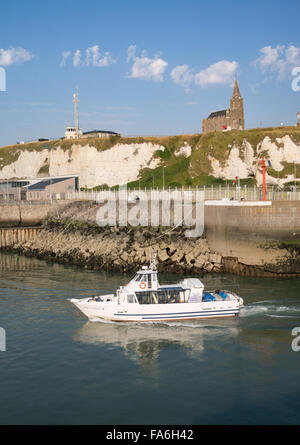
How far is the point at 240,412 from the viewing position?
61.6ft

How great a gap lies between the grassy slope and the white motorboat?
55.0m

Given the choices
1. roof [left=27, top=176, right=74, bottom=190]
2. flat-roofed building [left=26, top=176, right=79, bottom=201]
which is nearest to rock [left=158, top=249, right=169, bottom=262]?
flat-roofed building [left=26, top=176, right=79, bottom=201]

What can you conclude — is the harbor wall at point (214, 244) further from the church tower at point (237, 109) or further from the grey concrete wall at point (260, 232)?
the church tower at point (237, 109)

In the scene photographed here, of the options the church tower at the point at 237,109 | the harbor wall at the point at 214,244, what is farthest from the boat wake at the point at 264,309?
the church tower at the point at 237,109

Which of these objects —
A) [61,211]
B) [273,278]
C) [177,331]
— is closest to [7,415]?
[177,331]

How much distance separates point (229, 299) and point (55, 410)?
49.9 feet

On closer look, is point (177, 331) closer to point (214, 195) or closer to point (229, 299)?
point (229, 299)

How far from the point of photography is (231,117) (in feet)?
408

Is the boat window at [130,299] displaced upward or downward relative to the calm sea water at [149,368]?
upward

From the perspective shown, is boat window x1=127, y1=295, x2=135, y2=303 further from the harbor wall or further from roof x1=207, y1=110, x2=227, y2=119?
roof x1=207, y1=110, x2=227, y2=119

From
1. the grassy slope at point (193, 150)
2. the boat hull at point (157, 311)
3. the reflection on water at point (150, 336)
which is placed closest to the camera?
the reflection on water at point (150, 336)

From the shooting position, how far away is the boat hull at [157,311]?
29578mm

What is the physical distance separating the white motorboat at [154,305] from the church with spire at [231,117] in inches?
3917

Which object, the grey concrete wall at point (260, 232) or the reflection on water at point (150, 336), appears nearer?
the reflection on water at point (150, 336)
